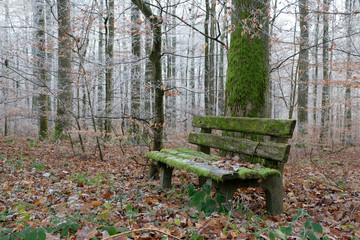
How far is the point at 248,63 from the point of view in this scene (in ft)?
14.3

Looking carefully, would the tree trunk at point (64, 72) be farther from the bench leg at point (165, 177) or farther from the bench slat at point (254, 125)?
the bench slat at point (254, 125)

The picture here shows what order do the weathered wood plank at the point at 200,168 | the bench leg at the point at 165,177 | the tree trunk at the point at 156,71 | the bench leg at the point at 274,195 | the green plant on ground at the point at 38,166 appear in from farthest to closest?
the green plant on ground at the point at 38,166, the tree trunk at the point at 156,71, the bench leg at the point at 165,177, the bench leg at the point at 274,195, the weathered wood plank at the point at 200,168

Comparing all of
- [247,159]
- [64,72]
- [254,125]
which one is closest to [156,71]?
[254,125]

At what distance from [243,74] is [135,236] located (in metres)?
3.18

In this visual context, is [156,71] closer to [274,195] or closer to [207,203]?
[207,203]

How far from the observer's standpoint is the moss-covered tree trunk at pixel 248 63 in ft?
14.1

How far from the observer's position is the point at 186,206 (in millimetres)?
3273

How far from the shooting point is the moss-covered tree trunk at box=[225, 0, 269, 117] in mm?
4305

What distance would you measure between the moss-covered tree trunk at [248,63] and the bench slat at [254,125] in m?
0.40

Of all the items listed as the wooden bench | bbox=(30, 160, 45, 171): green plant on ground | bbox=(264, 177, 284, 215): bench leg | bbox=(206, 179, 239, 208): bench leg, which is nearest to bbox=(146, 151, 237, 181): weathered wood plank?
the wooden bench

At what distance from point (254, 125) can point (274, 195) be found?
997 millimetres

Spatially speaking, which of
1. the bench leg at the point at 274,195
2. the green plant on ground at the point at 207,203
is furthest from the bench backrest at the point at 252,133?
the green plant on ground at the point at 207,203

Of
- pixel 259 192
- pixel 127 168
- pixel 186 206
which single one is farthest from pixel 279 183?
pixel 127 168

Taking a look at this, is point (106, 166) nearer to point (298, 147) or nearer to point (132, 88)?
point (132, 88)
